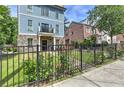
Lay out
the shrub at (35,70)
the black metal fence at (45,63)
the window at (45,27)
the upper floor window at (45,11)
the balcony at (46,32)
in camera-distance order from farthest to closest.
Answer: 1. the window at (45,27)
2. the upper floor window at (45,11)
3. the balcony at (46,32)
4. the shrub at (35,70)
5. the black metal fence at (45,63)

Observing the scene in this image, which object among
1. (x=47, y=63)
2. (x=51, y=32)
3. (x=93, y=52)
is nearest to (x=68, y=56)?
(x=47, y=63)

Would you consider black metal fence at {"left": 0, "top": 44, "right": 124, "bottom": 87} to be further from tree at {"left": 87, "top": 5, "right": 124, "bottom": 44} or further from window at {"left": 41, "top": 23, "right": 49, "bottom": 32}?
window at {"left": 41, "top": 23, "right": 49, "bottom": 32}

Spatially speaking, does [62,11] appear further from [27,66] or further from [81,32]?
[27,66]

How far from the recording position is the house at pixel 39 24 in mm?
21656

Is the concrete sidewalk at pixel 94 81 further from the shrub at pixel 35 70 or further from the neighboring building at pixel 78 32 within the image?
the neighboring building at pixel 78 32

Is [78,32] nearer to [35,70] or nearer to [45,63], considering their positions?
[45,63]

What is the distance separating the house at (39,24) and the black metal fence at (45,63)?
14.1 metres

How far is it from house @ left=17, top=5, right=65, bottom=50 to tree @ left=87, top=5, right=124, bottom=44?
6.47 m

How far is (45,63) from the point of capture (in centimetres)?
565

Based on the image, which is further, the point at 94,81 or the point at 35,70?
the point at 94,81

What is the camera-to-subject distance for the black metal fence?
16.5 ft

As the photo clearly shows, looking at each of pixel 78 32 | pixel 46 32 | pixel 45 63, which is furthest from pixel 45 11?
pixel 45 63

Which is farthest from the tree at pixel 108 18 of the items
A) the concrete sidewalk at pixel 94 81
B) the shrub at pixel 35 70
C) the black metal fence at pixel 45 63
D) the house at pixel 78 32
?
the house at pixel 78 32

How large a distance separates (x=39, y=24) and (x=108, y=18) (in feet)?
29.8
